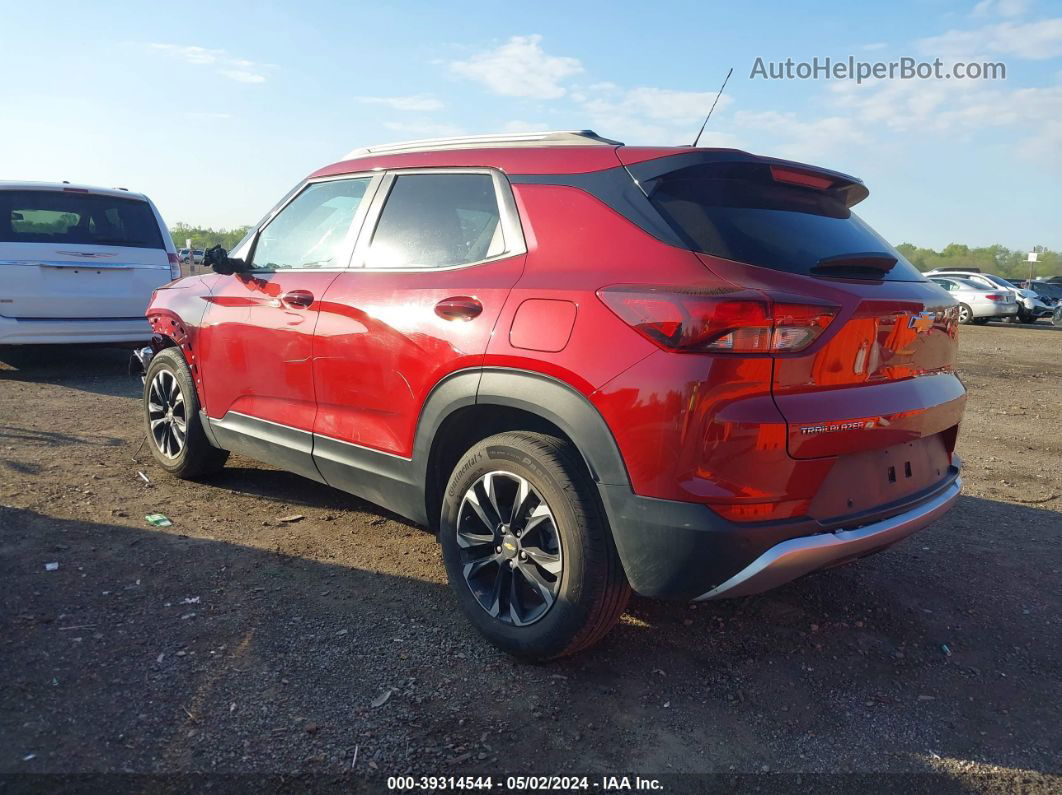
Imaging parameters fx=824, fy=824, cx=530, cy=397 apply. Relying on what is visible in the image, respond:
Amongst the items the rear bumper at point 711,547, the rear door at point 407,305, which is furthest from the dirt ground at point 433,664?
the rear door at point 407,305

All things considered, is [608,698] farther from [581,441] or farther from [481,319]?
[481,319]

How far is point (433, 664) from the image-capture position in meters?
2.95

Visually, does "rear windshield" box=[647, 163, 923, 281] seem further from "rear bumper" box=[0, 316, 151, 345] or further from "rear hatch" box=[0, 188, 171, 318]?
"rear hatch" box=[0, 188, 171, 318]

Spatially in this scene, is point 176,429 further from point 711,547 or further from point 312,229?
point 711,547

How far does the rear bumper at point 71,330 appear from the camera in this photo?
306 inches

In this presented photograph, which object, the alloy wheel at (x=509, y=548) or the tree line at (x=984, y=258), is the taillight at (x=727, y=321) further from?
the tree line at (x=984, y=258)

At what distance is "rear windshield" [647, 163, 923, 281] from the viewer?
2650 millimetres

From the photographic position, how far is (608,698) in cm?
278

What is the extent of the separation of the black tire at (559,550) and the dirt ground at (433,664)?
0.48ft

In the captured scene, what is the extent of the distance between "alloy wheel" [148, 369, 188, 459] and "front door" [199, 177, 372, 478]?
37cm

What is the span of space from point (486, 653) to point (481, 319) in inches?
48.5

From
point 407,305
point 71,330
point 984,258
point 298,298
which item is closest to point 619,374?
point 407,305

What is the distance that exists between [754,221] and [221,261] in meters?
2.88

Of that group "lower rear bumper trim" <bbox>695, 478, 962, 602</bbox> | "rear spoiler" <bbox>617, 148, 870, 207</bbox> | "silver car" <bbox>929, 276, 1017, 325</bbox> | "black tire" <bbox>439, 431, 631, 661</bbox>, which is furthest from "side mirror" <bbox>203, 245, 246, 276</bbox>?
"silver car" <bbox>929, 276, 1017, 325</bbox>
